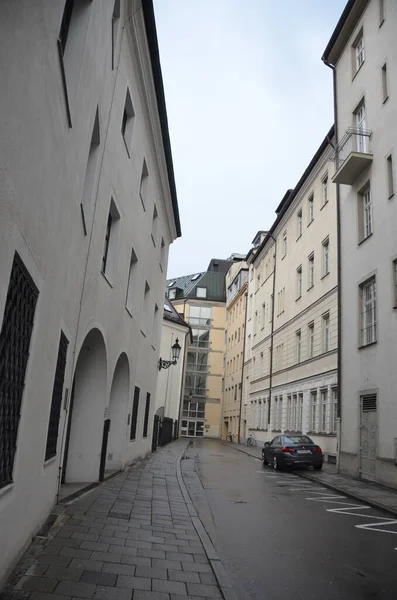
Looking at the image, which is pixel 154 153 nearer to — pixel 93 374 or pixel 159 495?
pixel 93 374

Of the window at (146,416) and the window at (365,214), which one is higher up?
the window at (365,214)

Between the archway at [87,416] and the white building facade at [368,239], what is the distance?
8666 mm

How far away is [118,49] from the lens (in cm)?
1009

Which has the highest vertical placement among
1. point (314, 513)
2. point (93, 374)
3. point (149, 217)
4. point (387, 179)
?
point (387, 179)

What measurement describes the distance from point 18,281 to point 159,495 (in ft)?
26.2

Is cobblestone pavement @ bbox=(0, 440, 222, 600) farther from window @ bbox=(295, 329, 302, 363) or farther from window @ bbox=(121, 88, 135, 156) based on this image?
window @ bbox=(295, 329, 302, 363)

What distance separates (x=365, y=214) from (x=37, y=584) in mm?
17597

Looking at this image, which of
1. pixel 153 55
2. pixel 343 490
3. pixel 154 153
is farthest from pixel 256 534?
pixel 154 153

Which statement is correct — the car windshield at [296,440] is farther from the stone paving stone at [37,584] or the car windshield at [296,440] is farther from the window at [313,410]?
the stone paving stone at [37,584]

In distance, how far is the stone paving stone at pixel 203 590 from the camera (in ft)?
16.0

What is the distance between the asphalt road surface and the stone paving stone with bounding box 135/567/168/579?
775 mm

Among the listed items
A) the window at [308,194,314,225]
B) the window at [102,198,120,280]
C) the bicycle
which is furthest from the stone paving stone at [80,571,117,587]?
the bicycle

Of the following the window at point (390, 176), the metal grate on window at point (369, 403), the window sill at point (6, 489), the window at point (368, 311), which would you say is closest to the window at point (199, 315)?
the window at point (368, 311)

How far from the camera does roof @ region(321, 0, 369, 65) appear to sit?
20.2 metres
